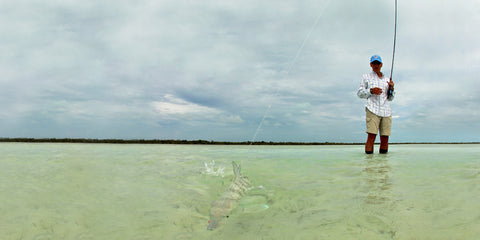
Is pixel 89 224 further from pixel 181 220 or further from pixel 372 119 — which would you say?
pixel 372 119

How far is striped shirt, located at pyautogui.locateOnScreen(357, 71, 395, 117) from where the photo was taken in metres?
8.09

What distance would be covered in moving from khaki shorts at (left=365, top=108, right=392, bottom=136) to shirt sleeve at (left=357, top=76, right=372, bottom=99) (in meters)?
0.54

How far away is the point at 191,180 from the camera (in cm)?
456

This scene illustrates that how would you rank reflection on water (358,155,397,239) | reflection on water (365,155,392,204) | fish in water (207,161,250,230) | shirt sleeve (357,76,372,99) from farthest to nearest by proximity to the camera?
shirt sleeve (357,76,372,99) < reflection on water (365,155,392,204) < fish in water (207,161,250,230) < reflection on water (358,155,397,239)

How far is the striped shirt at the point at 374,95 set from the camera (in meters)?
8.09

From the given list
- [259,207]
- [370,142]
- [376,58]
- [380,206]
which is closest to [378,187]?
[380,206]

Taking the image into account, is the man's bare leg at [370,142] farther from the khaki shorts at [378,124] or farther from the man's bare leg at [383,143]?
the man's bare leg at [383,143]

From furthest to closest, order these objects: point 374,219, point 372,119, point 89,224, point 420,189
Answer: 1. point 372,119
2. point 420,189
3. point 89,224
4. point 374,219

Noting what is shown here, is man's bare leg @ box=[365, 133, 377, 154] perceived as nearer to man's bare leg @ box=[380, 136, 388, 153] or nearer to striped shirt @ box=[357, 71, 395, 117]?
man's bare leg @ box=[380, 136, 388, 153]

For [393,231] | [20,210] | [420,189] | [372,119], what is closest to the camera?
[393,231]

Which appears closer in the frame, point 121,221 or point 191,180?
point 121,221

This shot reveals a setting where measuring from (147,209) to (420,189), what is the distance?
3.14 meters

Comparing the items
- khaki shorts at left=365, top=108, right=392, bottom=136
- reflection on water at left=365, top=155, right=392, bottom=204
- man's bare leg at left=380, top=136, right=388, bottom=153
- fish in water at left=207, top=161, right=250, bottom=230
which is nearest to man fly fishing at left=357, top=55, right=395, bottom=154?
khaki shorts at left=365, top=108, right=392, bottom=136

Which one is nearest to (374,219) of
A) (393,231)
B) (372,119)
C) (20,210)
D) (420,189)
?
(393,231)
